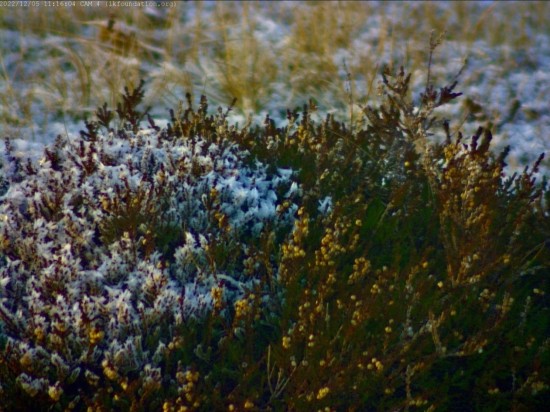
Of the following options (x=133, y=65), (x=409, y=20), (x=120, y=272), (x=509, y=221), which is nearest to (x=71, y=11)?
(x=133, y=65)

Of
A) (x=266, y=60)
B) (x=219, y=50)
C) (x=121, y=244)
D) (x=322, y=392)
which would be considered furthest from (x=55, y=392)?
(x=219, y=50)

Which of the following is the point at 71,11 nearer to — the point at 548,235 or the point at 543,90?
the point at 543,90

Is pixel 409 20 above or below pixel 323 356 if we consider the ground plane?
above

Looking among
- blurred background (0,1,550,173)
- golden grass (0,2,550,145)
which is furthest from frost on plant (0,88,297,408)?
golden grass (0,2,550,145)

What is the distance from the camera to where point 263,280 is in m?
2.63

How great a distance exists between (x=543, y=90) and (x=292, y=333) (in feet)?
15.5

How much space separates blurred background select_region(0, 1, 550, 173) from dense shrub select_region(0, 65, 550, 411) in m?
→ 1.55

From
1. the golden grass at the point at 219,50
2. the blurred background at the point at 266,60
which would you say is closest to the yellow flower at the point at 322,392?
the blurred background at the point at 266,60

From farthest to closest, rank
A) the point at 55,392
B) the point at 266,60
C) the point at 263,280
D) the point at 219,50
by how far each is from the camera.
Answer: the point at 219,50 < the point at 266,60 < the point at 263,280 < the point at 55,392

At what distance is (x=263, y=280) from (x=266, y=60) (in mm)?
3680

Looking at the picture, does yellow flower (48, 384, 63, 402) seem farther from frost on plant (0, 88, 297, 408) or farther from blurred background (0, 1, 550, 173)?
blurred background (0, 1, 550, 173)

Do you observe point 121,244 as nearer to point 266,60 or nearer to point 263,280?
point 263,280

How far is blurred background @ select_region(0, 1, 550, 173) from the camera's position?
17.0 ft

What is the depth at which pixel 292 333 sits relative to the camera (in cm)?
234
